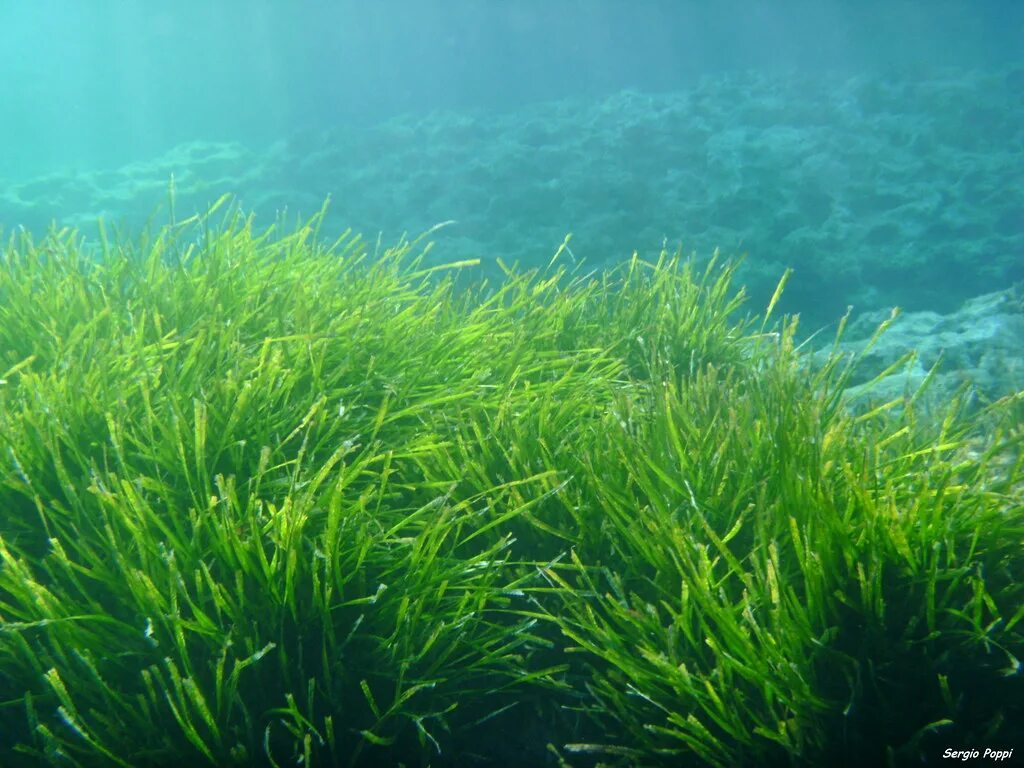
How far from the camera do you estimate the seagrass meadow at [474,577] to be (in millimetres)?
1516

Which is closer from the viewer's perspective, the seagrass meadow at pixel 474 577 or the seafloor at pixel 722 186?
the seagrass meadow at pixel 474 577

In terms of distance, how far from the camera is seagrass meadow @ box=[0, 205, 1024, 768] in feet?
4.97

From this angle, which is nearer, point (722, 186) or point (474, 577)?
point (474, 577)

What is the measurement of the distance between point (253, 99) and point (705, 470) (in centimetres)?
1483

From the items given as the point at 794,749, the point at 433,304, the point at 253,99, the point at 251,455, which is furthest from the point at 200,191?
the point at 794,749

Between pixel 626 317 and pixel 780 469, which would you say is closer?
pixel 780 469

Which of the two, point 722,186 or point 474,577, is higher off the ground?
point 722,186

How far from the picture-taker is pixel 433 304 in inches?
128

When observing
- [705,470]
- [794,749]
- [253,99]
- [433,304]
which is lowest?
[794,749]

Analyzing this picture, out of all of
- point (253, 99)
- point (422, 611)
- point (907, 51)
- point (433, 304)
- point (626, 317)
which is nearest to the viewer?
point (422, 611)

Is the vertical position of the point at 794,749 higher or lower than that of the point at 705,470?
lower

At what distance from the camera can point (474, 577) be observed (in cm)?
179

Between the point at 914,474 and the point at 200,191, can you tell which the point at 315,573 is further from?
the point at 200,191

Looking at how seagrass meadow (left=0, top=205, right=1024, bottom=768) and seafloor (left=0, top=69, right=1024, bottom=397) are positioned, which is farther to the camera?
seafloor (left=0, top=69, right=1024, bottom=397)
